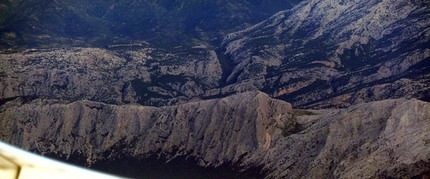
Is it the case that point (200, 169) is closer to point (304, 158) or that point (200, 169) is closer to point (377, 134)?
point (304, 158)

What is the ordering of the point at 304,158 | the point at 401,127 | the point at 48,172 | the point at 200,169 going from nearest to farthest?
the point at 48,172 < the point at 401,127 < the point at 304,158 < the point at 200,169

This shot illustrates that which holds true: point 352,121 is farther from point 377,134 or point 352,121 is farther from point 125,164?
point 125,164

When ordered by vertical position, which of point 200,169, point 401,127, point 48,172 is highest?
point 48,172

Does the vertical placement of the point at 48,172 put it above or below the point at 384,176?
above

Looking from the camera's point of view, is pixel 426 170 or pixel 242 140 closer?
pixel 426 170

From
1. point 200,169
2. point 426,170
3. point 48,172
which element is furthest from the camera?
point 200,169

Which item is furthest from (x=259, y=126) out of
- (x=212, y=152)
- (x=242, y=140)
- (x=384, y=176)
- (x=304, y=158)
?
(x=384, y=176)
